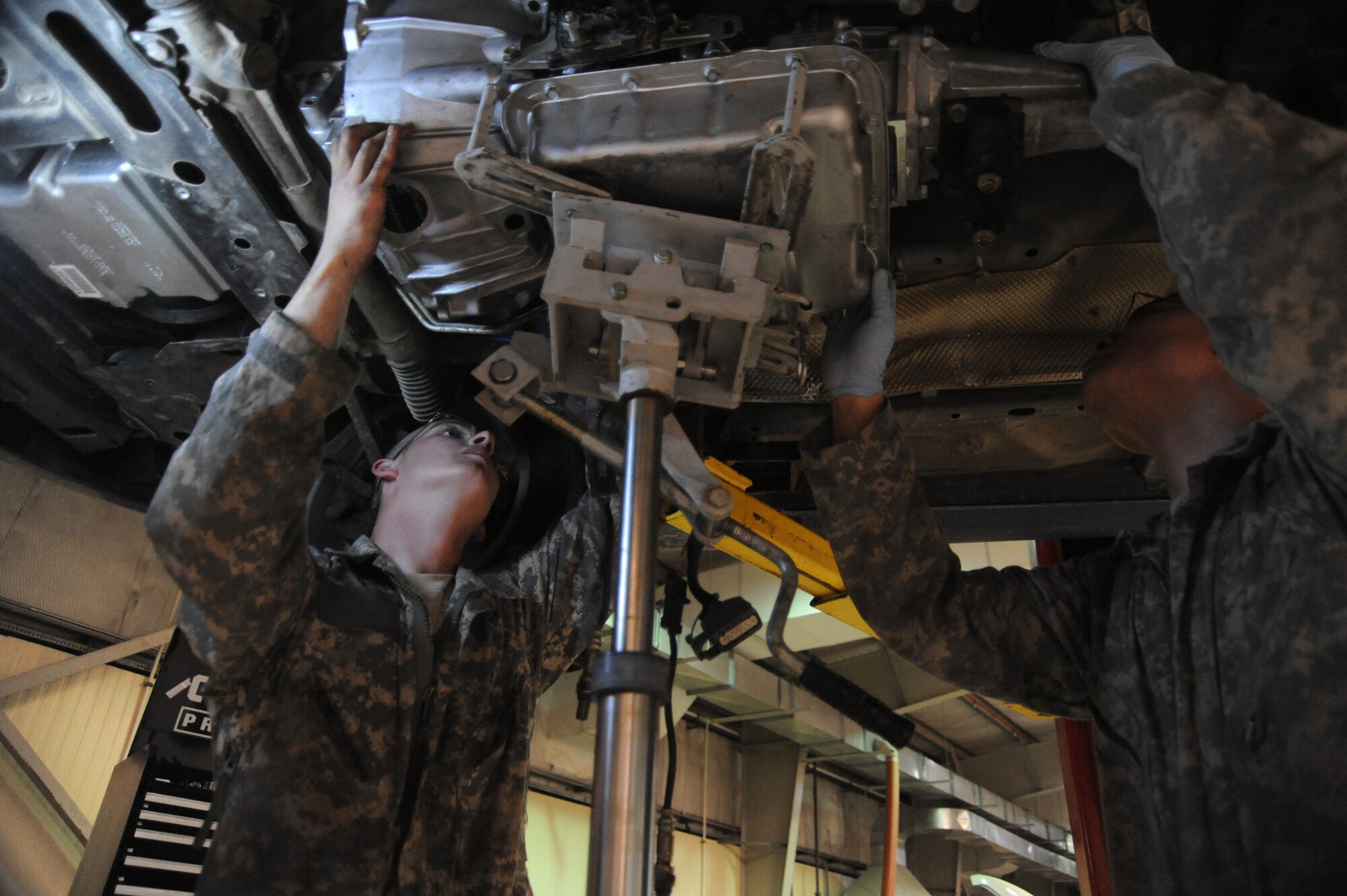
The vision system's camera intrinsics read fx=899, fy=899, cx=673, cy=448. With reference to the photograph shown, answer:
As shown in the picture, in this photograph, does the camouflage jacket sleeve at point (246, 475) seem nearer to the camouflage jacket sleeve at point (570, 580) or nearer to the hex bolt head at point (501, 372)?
the hex bolt head at point (501, 372)

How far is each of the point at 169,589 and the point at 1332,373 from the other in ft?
12.3

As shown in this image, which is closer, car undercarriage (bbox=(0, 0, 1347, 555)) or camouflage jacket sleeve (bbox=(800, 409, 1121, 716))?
car undercarriage (bbox=(0, 0, 1347, 555))

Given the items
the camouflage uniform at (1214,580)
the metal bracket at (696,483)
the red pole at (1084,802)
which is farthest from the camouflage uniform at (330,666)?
the red pole at (1084,802)

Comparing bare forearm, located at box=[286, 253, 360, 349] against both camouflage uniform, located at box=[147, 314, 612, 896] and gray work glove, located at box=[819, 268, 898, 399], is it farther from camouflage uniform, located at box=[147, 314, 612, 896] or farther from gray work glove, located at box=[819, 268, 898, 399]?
gray work glove, located at box=[819, 268, 898, 399]

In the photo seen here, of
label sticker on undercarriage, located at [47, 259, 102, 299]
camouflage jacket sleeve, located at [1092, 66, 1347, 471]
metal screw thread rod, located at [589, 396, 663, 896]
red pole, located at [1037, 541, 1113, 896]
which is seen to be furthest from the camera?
red pole, located at [1037, 541, 1113, 896]

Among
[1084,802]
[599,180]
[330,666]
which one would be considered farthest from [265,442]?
[1084,802]

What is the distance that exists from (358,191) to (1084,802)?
2.02m

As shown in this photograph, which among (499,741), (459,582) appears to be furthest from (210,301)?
(499,741)

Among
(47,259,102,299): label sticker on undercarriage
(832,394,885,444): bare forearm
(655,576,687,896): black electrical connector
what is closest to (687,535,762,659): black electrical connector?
(655,576,687,896): black electrical connector

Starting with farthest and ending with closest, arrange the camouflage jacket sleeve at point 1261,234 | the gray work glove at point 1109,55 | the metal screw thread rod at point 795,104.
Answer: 1. the gray work glove at point 1109,55
2. the metal screw thread rod at point 795,104
3. the camouflage jacket sleeve at point 1261,234

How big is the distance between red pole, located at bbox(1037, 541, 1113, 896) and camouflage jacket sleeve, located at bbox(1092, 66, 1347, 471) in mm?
1141

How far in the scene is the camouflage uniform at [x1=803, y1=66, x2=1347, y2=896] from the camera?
1.12m

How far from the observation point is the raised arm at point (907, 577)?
5.32ft

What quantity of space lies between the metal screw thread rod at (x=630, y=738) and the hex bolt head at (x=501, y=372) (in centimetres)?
44
